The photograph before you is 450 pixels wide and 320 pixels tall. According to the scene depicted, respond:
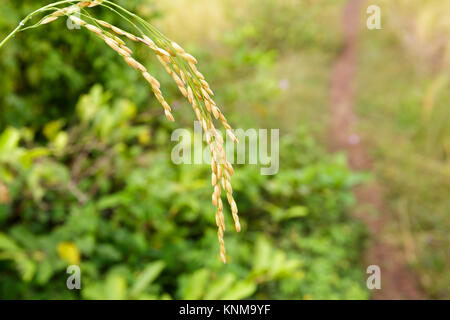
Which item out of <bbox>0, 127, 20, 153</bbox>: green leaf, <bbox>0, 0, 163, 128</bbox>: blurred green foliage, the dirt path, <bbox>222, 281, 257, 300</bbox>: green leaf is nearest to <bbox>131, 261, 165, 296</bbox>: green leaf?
<bbox>222, 281, 257, 300</bbox>: green leaf

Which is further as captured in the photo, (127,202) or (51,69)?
(51,69)

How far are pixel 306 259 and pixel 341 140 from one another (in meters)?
1.86

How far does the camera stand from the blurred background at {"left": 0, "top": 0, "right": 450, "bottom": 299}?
2.42 metres

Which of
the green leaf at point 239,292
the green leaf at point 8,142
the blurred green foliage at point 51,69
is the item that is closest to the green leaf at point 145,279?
the green leaf at point 239,292

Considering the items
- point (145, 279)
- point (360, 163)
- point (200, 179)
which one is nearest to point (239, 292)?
point (145, 279)

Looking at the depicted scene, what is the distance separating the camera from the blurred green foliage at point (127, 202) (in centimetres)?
234

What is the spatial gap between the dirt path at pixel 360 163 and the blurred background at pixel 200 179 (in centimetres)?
2

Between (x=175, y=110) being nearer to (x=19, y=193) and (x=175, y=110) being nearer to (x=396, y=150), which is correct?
(x=19, y=193)

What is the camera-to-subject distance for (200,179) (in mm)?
3145

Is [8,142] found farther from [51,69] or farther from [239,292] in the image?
[239,292]

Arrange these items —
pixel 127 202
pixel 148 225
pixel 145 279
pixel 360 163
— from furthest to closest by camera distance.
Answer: pixel 360 163 < pixel 148 225 < pixel 127 202 < pixel 145 279

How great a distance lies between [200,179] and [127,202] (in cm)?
71

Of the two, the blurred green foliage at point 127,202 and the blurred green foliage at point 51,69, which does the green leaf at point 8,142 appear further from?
the blurred green foliage at point 51,69
